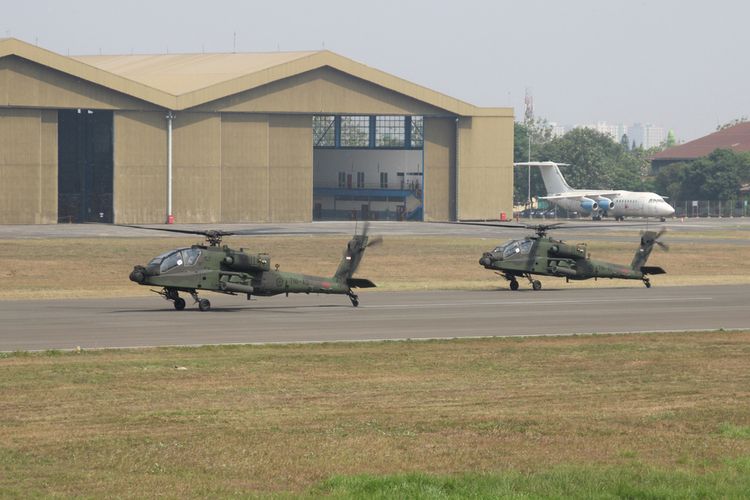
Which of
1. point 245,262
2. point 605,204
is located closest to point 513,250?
point 245,262

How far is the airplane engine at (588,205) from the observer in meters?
120

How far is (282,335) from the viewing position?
3403 cm

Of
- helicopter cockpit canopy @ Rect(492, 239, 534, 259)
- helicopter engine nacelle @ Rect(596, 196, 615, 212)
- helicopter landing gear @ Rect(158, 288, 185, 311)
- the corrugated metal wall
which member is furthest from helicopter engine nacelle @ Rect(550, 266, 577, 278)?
helicopter engine nacelle @ Rect(596, 196, 615, 212)

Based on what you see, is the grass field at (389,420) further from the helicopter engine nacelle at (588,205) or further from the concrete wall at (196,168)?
the helicopter engine nacelle at (588,205)

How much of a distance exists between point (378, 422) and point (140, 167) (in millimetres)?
79252

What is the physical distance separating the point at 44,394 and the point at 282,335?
447 inches

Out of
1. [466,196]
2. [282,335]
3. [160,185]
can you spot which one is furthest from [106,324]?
[466,196]

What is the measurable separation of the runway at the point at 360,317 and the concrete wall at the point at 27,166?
49449 millimetres

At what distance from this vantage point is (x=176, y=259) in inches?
1548

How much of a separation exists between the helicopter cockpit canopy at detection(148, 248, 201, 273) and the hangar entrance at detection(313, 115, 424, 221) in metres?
76.7

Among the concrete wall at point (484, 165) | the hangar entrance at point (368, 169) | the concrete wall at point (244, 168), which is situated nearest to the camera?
the concrete wall at point (244, 168)

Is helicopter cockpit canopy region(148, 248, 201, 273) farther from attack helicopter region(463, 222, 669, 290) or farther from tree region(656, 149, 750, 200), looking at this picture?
tree region(656, 149, 750, 200)

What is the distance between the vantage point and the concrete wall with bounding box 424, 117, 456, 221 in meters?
109

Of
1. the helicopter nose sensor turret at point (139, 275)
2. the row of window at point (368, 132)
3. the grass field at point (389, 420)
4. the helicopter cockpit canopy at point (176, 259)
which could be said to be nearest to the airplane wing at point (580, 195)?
the row of window at point (368, 132)
